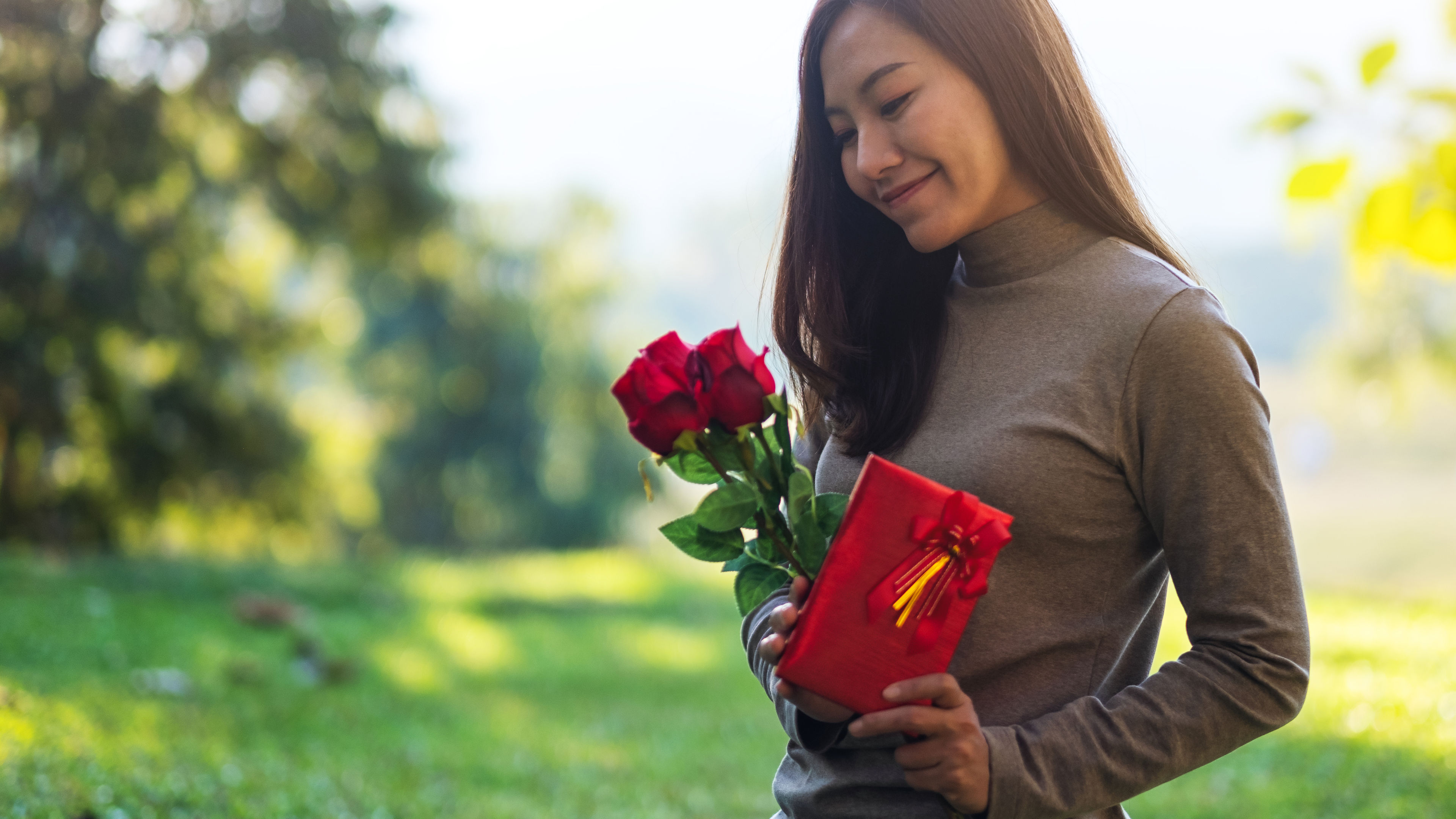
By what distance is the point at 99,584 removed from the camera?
8.39 meters

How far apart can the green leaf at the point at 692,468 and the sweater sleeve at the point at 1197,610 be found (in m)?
0.42

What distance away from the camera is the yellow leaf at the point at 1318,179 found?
1840mm

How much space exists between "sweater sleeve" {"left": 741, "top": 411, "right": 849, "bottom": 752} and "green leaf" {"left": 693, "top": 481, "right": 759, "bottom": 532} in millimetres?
126

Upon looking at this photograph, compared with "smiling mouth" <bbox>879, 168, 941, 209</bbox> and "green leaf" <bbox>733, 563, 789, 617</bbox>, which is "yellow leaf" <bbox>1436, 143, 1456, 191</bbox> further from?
"green leaf" <bbox>733, 563, 789, 617</bbox>

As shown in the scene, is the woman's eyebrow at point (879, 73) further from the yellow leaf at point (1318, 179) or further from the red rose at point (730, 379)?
the yellow leaf at point (1318, 179)

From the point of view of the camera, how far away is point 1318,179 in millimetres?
1841

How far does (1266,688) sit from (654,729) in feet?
17.9

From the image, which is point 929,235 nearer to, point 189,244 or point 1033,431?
point 1033,431

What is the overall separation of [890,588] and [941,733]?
162mm

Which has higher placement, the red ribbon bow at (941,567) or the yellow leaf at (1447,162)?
the yellow leaf at (1447,162)

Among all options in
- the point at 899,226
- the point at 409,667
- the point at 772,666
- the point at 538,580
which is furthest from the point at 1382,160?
the point at 538,580

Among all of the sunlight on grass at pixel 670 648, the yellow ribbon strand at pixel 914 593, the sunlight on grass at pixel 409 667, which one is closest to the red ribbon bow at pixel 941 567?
the yellow ribbon strand at pixel 914 593

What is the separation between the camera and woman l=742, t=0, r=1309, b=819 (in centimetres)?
123

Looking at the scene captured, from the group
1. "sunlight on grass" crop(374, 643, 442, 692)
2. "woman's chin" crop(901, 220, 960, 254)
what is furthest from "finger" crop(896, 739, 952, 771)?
"sunlight on grass" crop(374, 643, 442, 692)
